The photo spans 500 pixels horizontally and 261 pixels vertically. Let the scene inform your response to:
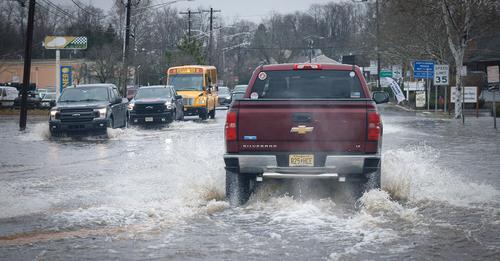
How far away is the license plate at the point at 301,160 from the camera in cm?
961

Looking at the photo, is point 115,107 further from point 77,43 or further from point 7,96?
point 7,96

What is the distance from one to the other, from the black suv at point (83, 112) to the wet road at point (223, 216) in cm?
772

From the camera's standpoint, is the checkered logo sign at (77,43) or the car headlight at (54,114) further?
the checkered logo sign at (77,43)

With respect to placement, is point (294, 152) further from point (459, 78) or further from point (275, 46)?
point (275, 46)

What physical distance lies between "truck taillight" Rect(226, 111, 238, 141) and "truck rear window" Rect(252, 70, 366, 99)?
1811 mm

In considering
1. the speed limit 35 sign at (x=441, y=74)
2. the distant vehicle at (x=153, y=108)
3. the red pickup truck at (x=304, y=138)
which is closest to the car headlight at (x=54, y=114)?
the distant vehicle at (x=153, y=108)

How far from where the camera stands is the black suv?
958 inches

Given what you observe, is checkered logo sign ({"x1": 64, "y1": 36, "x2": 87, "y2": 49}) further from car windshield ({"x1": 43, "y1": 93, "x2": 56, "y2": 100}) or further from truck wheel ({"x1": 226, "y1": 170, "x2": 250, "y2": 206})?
truck wheel ({"x1": 226, "y1": 170, "x2": 250, "y2": 206})

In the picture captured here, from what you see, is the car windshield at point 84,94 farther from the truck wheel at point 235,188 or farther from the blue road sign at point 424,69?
the blue road sign at point 424,69

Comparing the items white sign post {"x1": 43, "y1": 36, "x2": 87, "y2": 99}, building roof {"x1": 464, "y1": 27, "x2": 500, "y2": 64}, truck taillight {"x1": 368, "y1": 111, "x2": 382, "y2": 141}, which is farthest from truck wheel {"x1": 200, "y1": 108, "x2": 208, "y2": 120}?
building roof {"x1": 464, "y1": 27, "x2": 500, "y2": 64}

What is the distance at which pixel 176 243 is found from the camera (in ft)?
25.7

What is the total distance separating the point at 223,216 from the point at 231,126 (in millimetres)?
1121

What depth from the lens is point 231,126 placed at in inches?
382

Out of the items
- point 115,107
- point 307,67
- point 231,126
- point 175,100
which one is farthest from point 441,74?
point 231,126
